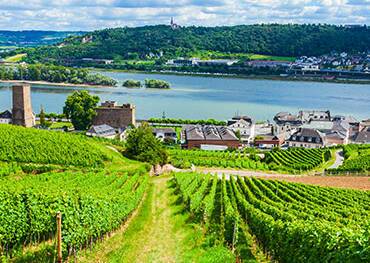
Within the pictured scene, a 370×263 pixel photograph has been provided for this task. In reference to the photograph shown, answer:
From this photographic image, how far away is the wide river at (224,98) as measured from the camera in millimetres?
92650

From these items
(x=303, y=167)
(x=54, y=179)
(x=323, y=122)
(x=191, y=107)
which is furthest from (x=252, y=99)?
(x=54, y=179)

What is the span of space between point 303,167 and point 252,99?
220 ft

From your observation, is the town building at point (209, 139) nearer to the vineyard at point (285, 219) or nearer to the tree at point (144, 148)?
the tree at point (144, 148)

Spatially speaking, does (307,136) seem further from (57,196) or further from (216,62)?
(216,62)

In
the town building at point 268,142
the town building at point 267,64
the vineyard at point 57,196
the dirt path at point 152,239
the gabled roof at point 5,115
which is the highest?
the town building at point 267,64

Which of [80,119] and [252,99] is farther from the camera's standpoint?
[252,99]

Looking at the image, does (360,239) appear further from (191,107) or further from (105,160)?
(191,107)

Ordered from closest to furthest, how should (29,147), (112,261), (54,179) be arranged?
(112,261), (54,179), (29,147)

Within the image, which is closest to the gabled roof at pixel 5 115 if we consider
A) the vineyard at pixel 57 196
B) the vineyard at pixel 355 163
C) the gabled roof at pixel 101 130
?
the gabled roof at pixel 101 130

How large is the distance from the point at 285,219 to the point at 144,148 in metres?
24.2

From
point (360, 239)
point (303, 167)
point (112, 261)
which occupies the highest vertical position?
point (360, 239)

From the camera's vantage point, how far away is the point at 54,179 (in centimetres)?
2661

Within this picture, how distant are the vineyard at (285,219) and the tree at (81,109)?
34.1m

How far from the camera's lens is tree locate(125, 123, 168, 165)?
132 ft
